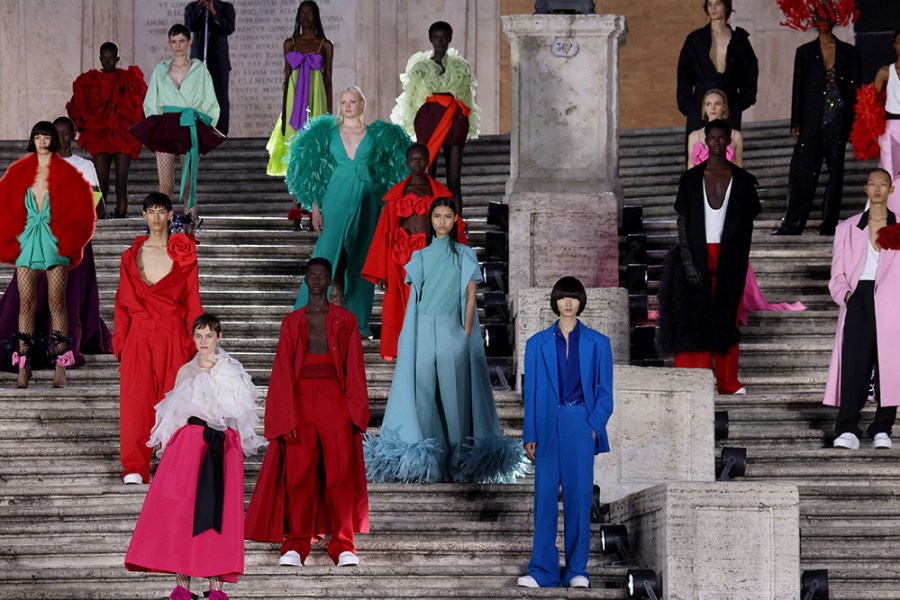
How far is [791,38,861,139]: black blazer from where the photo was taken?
1493cm

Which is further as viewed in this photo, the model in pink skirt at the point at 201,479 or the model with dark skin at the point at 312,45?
the model with dark skin at the point at 312,45

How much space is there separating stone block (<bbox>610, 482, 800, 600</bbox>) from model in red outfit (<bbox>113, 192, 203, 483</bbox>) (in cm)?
313

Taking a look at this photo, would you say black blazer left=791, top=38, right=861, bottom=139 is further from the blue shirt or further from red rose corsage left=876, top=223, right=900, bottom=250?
the blue shirt

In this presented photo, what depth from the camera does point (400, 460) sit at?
36.7 feet

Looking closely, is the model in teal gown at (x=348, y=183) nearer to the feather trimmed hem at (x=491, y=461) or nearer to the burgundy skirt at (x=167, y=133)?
the burgundy skirt at (x=167, y=133)

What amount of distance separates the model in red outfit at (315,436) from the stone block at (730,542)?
1656mm

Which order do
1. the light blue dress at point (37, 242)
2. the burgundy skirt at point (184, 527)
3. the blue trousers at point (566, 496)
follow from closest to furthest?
the burgundy skirt at point (184, 527) < the blue trousers at point (566, 496) < the light blue dress at point (37, 242)

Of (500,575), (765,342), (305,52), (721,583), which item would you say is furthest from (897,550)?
(305,52)

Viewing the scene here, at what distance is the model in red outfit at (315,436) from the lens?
10328 millimetres

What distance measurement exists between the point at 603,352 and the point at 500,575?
1.20m

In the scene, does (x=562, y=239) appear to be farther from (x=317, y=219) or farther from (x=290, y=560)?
(x=290, y=560)

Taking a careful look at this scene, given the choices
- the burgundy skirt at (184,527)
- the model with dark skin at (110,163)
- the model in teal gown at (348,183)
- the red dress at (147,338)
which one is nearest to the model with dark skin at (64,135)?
the model in teal gown at (348,183)

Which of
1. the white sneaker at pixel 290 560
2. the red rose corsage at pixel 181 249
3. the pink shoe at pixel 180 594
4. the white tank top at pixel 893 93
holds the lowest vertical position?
the pink shoe at pixel 180 594

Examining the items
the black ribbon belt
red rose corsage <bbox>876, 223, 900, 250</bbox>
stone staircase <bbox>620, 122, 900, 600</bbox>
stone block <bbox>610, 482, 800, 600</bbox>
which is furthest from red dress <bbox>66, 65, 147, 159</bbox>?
stone block <bbox>610, 482, 800, 600</bbox>
